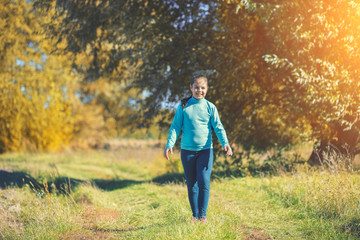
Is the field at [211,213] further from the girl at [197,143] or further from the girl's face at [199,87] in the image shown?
the girl's face at [199,87]

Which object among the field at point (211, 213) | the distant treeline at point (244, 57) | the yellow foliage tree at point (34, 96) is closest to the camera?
the field at point (211, 213)

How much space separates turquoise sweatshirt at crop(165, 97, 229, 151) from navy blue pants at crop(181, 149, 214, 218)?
0.11 meters

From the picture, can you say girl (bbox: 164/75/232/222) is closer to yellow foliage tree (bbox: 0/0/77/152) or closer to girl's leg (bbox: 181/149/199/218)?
girl's leg (bbox: 181/149/199/218)

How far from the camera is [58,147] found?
1794cm

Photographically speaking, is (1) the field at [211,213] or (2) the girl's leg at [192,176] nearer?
(1) the field at [211,213]

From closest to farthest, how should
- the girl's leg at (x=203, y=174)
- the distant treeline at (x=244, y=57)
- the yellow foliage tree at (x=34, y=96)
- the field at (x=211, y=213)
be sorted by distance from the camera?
the field at (x=211, y=213) → the girl's leg at (x=203, y=174) → the distant treeline at (x=244, y=57) → the yellow foliage tree at (x=34, y=96)

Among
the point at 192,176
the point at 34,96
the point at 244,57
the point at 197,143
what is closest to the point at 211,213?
the point at 192,176

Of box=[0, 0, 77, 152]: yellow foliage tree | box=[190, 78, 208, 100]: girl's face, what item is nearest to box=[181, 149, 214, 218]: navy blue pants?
box=[190, 78, 208, 100]: girl's face

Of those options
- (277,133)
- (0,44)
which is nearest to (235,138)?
(277,133)

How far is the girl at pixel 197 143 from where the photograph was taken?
4.11m

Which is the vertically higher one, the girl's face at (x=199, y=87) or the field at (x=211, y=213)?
the girl's face at (x=199, y=87)

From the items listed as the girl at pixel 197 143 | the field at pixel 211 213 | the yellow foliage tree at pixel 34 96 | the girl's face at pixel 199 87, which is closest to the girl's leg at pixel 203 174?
the girl at pixel 197 143

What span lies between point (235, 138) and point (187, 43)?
2.82 m

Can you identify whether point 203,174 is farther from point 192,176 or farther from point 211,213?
point 211,213
